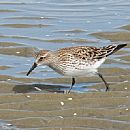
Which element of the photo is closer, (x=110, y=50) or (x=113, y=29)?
(x=110, y=50)

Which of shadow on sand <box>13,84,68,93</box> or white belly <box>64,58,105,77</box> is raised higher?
white belly <box>64,58,105,77</box>

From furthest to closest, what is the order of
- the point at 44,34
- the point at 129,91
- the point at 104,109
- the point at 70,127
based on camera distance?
the point at 44,34, the point at 129,91, the point at 104,109, the point at 70,127

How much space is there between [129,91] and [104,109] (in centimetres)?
116

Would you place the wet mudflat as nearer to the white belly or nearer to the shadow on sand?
the shadow on sand

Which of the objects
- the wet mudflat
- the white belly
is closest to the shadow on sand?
the wet mudflat

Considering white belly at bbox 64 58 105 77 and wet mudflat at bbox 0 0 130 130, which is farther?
white belly at bbox 64 58 105 77

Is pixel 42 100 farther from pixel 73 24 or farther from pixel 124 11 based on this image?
pixel 124 11

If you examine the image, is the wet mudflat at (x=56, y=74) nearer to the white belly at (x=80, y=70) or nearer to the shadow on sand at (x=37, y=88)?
the shadow on sand at (x=37, y=88)

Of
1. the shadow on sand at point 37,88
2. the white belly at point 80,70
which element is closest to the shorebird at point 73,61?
the white belly at point 80,70

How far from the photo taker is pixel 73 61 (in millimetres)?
10609

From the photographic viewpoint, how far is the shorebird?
34.7 feet

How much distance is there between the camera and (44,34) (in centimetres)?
1401

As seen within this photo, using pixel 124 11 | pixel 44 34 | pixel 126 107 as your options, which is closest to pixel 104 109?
pixel 126 107

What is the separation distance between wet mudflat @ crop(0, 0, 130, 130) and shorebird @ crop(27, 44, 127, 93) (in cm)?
31
